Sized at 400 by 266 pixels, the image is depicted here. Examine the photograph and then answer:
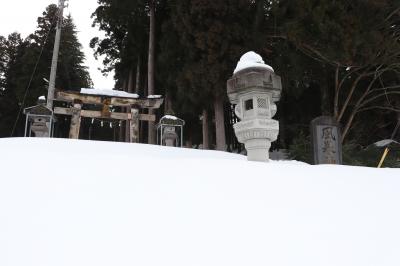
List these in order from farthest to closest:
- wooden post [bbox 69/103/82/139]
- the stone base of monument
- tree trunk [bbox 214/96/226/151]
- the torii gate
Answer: the torii gate
wooden post [bbox 69/103/82/139]
tree trunk [bbox 214/96/226/151]
the stone base of monument

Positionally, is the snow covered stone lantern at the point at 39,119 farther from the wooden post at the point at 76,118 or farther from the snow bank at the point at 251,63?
the snow bank at the point at 251,63

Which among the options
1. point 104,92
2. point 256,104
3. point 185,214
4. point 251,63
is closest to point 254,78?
point 251,63

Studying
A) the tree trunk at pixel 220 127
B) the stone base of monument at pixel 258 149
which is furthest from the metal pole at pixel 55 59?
the stone base of monument at pixel 258 149

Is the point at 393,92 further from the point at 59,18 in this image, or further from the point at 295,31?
the point at 59,18

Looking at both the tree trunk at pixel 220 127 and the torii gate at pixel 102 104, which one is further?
the torii gate at pixel 102 104

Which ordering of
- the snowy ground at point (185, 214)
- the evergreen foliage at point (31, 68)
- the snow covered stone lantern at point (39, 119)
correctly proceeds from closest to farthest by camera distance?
the snowy ground at point (185, 214)
the snow covered stone lantern at point (39, 119)
the evergreen foliage at point (31, 68)

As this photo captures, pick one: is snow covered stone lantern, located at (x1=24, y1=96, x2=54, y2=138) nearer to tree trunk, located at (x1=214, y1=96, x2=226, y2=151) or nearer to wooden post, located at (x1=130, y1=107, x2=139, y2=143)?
wooden post, located at (x1=130, y1=107, x2=139, y2=143)

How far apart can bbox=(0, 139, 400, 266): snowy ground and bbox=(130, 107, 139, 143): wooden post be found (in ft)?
25.7

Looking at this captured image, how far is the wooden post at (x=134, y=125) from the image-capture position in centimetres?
1162

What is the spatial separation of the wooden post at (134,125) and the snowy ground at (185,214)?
785 centimetres

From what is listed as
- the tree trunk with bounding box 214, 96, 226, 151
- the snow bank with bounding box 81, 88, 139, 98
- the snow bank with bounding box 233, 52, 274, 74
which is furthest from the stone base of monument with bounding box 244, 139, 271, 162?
the snow bank with bounding box 81, 88, 139, 98

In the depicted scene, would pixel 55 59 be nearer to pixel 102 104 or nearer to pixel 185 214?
pixel 102 104

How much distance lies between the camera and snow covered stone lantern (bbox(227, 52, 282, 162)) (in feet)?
16.8

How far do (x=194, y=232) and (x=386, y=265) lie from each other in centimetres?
127
